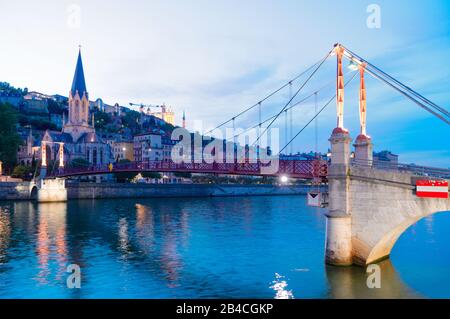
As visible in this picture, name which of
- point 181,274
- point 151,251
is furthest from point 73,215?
point 181,274

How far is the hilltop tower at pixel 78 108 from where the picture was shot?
496 ft

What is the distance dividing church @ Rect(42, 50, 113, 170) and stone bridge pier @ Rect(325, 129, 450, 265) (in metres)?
124

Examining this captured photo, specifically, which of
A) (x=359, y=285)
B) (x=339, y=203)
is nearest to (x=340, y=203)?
(x=339, y=203)

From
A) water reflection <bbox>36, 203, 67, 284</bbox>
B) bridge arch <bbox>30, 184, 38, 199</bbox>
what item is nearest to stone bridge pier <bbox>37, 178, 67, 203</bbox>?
bridge arch <bbox>30, 184, 38, 199</bbox>

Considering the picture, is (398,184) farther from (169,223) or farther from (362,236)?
(169,223)

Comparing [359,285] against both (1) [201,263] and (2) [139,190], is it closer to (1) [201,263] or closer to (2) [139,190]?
(1) [201,263]

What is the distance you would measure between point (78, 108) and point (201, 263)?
139 metres

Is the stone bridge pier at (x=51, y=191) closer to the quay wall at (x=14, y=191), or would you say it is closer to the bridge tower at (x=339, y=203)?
the quay wall at (x=14, y=191)

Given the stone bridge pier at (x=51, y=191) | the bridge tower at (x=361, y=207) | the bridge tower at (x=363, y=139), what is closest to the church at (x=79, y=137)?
the stone bridge pier at (x=51, y=191)

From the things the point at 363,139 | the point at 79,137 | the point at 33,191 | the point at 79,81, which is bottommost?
the point at 33,191

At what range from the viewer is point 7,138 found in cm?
9656

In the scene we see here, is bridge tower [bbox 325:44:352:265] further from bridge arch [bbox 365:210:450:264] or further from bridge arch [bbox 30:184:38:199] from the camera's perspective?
bridge arch [bbox 30:184:38:199]

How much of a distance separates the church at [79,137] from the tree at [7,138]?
29968mm
